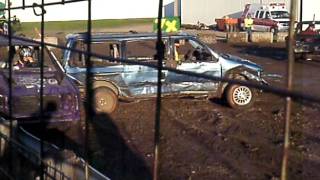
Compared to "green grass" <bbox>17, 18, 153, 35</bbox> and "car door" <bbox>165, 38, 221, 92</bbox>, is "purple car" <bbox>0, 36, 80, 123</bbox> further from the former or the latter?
"green grass" <bbox>17, 18, 153, 35</bbox>

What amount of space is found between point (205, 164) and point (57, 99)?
2.82 meters

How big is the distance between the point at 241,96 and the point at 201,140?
158 inches

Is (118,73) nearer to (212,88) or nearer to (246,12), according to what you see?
(212,88)

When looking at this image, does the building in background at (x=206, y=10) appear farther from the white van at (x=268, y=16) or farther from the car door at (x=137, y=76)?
the car door at (x=137, y=76)

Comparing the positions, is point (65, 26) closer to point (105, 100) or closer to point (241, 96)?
point (105, 100)

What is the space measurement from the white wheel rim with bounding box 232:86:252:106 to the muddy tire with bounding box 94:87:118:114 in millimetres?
2380

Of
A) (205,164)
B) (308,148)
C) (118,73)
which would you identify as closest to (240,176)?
(205,164)

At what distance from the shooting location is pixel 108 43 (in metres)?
14.4

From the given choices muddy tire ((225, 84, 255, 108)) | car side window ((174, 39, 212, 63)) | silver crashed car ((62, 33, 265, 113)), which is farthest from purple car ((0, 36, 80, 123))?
muddy tire ((225, 84, 255, 108))

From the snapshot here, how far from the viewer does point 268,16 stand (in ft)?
146

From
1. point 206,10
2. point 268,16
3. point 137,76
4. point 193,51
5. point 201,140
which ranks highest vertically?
point 206,10

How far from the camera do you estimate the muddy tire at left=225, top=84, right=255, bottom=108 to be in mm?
14352

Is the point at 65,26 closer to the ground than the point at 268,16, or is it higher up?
closer to the ground

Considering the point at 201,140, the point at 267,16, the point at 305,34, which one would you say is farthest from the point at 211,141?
the point at 267,16
